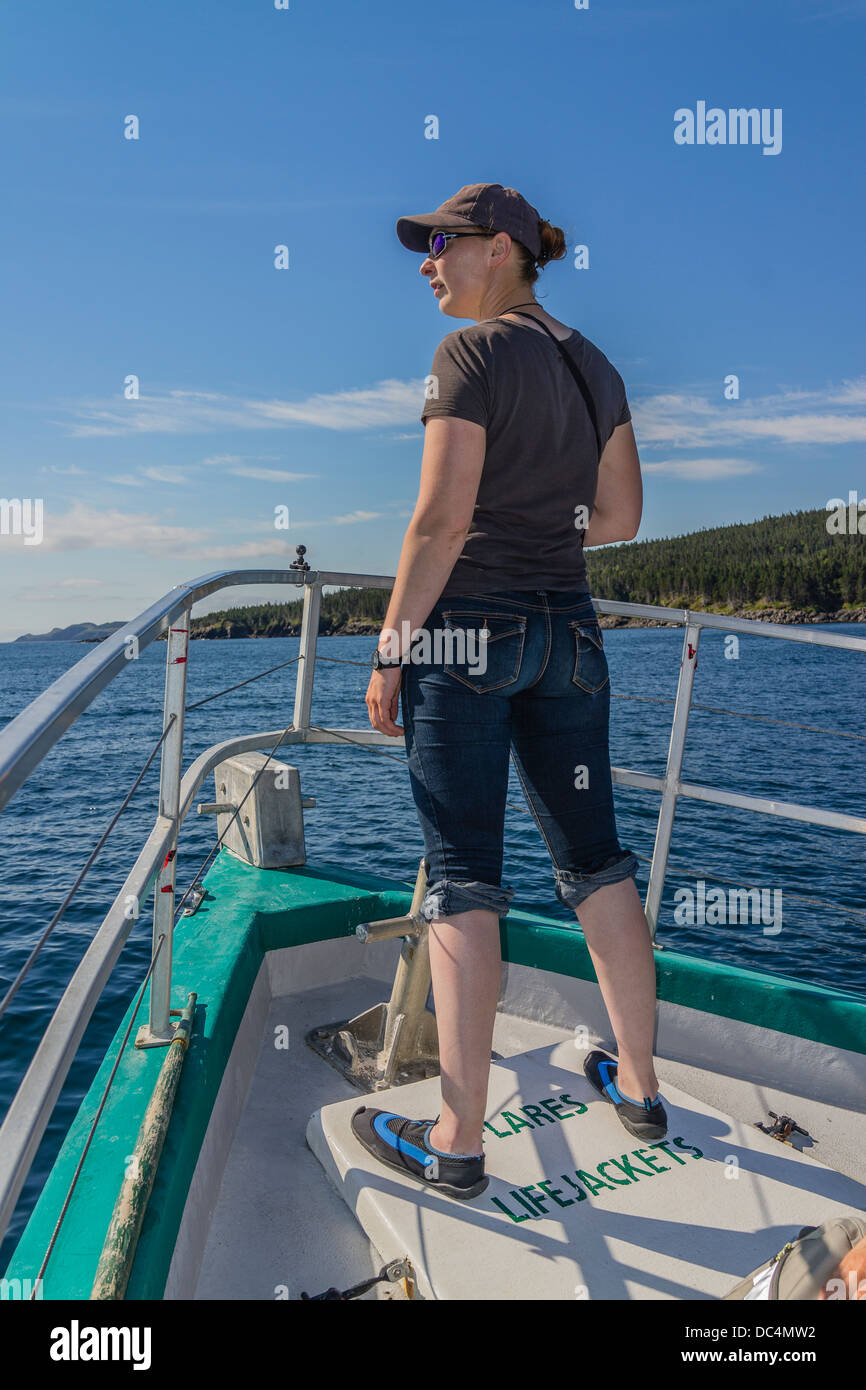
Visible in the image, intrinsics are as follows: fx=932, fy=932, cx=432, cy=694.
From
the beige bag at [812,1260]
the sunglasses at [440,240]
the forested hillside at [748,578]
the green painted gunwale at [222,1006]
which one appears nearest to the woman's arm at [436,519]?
the sunglasses at [440,240]

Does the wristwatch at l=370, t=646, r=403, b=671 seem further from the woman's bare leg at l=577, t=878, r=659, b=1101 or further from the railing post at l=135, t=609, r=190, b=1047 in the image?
the woman's bare leg at l=577, t=878, r=659, b=1101

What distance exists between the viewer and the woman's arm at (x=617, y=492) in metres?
2.12

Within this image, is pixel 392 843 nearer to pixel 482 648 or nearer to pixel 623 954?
pixel 623 954

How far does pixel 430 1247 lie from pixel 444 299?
189 cm

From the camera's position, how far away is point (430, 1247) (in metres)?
1.76

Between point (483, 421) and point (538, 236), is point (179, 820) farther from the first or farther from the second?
point (538, 236)

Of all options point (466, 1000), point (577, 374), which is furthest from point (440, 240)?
point (466, 1000)

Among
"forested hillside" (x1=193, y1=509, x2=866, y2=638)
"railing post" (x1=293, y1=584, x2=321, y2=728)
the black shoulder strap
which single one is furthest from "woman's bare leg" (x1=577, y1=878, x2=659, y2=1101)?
"forested hillside" (x1=193, y1=509, x2=866, y2=638)

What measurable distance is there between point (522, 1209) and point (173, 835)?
1.03m

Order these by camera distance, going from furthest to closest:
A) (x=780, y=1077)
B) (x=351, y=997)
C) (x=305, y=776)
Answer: (x=305, y=776) < (x=351, y=997) < (x=780, y=1077)

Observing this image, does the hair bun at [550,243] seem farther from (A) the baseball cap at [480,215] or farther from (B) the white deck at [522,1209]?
(B) the white deck at [522,1209]

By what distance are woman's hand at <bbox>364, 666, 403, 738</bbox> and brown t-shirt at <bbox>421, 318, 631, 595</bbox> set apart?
0.19 meters

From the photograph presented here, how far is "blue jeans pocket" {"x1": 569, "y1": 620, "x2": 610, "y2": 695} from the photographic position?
191 centimetres
